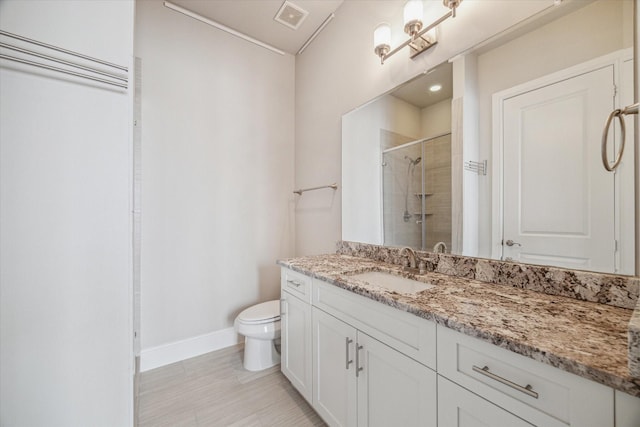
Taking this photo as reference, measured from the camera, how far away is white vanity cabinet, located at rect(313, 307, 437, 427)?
0.84m

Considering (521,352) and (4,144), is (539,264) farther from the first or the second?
(4,144)

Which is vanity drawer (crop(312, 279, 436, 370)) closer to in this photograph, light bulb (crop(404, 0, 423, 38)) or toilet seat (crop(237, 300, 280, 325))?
toilet seat (crop(237, 300, 280, 325))

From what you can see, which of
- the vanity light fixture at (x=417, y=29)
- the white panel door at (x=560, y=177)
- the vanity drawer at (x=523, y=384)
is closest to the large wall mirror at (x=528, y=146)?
the white panel door at (x=560, y=177)

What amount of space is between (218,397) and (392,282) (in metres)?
1.34

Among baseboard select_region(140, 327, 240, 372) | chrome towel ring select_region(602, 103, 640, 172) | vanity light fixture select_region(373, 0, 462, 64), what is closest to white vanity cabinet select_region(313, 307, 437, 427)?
chrome towel ring select_region(602, 103, 640, 172)

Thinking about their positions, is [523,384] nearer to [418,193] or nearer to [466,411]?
[466,411]

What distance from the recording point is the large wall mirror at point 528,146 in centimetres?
85

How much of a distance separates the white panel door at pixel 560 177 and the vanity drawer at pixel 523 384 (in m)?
0.56

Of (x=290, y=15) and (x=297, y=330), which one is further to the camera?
(x=290, y=15)

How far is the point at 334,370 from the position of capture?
3.98ft

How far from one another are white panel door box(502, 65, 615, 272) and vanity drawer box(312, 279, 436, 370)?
577mm

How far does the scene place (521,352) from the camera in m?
0.58

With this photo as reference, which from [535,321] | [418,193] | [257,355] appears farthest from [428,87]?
[257,355]

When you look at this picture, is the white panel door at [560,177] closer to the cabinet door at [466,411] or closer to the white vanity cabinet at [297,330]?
the cabinet door at [466,411]
